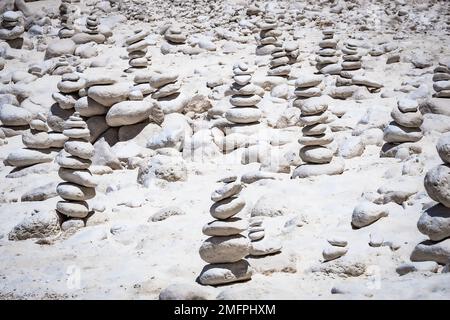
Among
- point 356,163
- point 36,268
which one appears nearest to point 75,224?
point 36,268

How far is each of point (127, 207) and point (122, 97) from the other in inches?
108

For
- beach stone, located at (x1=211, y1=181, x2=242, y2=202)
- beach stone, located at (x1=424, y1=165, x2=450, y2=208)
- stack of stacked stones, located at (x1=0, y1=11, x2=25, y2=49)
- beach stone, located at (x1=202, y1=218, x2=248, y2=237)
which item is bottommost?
stack of stacked stones, located at (x1=0, y1=11, x2=25, y2=49)

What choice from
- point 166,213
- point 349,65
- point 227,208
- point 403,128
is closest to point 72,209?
point 166,213

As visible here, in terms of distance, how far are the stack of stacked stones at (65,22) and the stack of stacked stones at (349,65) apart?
23.5ft

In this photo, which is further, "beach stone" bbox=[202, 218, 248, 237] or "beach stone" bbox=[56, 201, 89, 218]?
"beach stone" bbox=[56, 201, 89, 218]

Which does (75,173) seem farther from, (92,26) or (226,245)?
(92,26)

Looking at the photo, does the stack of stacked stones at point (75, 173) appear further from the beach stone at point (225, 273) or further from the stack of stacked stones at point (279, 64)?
the stack of stacked stones at point (279, 64)

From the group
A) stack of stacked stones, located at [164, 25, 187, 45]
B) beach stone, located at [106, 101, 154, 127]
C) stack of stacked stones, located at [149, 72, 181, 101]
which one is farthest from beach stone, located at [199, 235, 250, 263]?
stack of stacked stones, located at [164, 25, 187, 45]

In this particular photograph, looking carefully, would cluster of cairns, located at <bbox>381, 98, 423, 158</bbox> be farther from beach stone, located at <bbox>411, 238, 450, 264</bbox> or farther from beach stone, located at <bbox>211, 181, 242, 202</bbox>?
beach stone, located at <bbox>211, 181, 242, 202</bbox>

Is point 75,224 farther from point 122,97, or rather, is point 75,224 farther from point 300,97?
point 300,97

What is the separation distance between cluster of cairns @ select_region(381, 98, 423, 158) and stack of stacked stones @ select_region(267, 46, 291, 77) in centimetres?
350

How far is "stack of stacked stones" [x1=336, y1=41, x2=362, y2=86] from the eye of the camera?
9.74 metres

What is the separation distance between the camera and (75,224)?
20.0 ft

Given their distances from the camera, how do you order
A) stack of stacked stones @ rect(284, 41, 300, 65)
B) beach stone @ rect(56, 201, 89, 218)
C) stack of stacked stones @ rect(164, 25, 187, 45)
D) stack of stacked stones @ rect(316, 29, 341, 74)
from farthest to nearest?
stack of stacked stones @ rect(164, 25, 187, 45), stack of stacked stones @ rect(284, 41, 300, 65), stack of stacked stones @ rect(316, 29, 341, 74), beach stone @ rect(56, 201, 89, 218)
